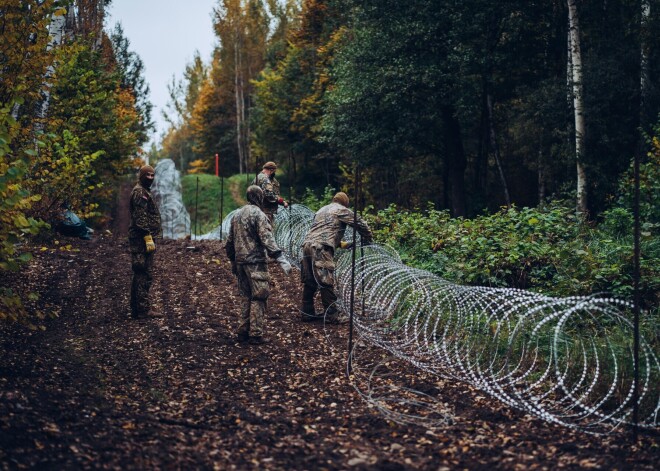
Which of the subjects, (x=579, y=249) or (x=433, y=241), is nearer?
(x=579, y=249)

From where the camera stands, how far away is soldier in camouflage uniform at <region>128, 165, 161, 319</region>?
10031 millimetres

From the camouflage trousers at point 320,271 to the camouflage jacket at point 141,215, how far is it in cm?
236

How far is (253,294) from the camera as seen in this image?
900 centimetres

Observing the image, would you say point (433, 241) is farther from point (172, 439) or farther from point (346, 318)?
point (172, 439)

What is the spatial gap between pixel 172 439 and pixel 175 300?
6.36 metres

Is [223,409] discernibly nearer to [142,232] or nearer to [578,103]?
[142,232]

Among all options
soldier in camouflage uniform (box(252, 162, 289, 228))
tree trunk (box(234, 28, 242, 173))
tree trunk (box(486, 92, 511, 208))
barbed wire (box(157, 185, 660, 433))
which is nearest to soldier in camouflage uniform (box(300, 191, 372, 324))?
barbed wire (box(157, 185, 660, 433))

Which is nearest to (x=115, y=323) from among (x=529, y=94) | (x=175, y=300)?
(x=175, y=300)

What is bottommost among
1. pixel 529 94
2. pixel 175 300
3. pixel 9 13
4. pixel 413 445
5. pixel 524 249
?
pixel 413 445

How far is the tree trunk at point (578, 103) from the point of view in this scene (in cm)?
1822

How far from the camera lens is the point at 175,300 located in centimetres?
1180

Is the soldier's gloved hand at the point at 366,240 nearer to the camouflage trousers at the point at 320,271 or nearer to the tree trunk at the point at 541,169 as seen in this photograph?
the camouflage trousers at the point at 320,271

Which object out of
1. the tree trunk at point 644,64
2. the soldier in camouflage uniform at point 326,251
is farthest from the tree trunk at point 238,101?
the soldier in camouflage uniform at point 326,251

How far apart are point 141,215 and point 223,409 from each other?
434 centimetres
